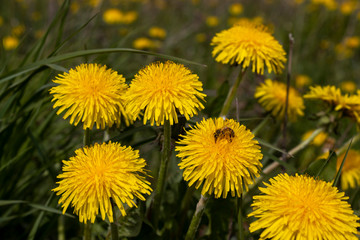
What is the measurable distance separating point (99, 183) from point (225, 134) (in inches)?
15.5

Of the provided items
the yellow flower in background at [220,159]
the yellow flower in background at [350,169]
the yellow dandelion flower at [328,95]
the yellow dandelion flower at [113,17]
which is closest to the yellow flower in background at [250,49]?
the yellow dandelion flower at [328,95]

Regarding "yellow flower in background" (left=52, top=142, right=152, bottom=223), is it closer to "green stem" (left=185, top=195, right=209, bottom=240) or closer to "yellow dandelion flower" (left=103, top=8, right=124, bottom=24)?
"green stem" (left=185, top=195, right=209, bottom=240)

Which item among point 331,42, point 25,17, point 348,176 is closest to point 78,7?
point 25,17

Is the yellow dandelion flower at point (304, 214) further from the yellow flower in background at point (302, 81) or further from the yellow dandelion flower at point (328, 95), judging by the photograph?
the yellow flower in background at point (302, 81)

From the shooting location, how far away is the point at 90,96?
1.16 meters

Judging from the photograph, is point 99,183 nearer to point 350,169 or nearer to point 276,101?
point 276,101

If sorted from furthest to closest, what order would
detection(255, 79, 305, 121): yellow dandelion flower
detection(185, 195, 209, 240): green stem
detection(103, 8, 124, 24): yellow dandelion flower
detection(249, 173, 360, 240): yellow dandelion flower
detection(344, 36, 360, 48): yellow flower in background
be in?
detection(344, 36, 360, 48): yellow flower in background
detection(103, 8, 124, 24): yellow dandelion flower
detection(255, 79, 305, 121): yellow dandelion flower
detection(185, 195, 209, 240): green stem
detection(249, 173, 360, 240): yellow dandelion flower

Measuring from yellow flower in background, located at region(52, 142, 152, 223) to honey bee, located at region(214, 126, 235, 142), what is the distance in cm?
25

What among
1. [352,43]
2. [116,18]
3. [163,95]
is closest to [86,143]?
[163,95]

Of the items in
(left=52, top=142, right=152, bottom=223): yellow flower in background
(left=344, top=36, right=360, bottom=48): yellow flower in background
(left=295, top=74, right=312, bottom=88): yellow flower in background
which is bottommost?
(left=52, top=142, right=152, bottom=223): yellow flower in background

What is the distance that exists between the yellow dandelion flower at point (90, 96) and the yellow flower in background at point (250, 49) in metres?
0.51

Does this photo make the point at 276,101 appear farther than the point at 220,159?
Yes

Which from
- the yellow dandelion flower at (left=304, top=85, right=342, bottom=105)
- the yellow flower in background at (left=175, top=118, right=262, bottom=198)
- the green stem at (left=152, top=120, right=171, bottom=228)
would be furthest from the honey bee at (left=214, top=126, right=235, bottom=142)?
the yellow dandelion flower at (left=304, top=85, right=342, bottom=105)

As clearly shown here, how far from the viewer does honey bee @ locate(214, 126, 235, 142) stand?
110 cm
